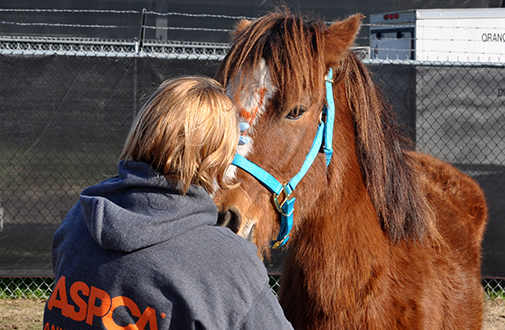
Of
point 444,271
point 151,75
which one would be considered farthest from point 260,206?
point 151,75

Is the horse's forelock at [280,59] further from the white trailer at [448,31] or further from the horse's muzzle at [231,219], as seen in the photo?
the white trailer at [448,31]

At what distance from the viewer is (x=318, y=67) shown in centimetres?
186

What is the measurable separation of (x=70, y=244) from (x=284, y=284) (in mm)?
1378

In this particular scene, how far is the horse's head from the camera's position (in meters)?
1.68

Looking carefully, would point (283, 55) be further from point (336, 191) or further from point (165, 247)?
point (165, 247)

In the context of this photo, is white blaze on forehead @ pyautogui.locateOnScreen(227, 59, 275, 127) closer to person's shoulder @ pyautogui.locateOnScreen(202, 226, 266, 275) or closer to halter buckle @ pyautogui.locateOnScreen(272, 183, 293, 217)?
halter buckle @ pyautogui.locateOnScreen(272, 183, 293, 217)

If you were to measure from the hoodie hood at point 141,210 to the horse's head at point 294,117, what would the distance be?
0.43m

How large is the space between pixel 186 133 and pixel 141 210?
0.67 feet

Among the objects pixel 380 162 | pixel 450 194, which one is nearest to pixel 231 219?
pixel 380 162

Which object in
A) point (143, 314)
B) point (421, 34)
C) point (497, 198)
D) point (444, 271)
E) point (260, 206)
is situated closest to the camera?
point (143, 314)

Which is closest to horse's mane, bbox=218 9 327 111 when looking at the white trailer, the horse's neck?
the horse's neck

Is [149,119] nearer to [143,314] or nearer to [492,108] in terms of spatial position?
[143,314]

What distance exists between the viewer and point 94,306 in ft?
3.37

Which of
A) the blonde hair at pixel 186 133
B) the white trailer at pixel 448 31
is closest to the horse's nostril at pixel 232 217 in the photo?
the blonde hair at pixel 186 133
